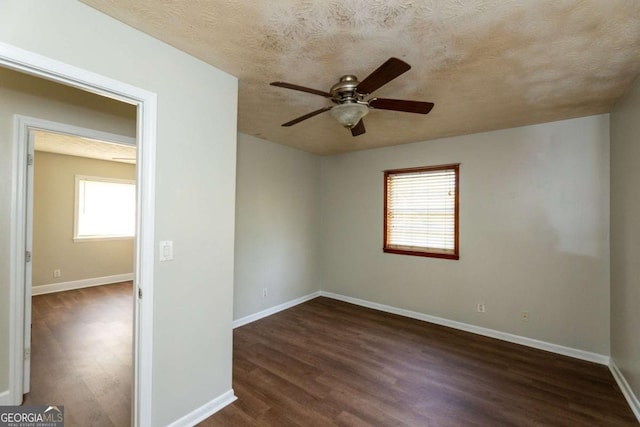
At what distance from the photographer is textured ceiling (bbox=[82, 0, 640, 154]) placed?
4.52ft

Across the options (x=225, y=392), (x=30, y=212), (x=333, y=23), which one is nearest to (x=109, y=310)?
(x=30, y=212)

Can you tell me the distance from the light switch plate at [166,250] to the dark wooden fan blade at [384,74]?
1.58m

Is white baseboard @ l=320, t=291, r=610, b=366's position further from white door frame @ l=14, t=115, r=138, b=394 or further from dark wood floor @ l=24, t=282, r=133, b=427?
white door frame @ l=14, t=115, r=138, b=394

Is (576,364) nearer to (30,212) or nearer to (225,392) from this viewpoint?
(225,392)

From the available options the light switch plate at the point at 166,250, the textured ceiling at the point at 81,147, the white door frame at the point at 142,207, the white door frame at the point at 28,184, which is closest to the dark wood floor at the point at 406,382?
the white door frame at the point at 142,207

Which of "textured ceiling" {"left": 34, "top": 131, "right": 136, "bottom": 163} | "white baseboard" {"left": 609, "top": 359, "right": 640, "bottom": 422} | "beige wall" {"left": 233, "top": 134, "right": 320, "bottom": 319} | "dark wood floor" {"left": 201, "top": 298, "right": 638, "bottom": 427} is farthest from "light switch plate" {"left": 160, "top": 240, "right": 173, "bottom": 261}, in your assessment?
"white baseboard" {"left": 609, "top": 359, "right": 640, "bottom": 422}

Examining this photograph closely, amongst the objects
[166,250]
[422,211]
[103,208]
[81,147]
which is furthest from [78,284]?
[422,211]

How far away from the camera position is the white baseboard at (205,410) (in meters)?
1.81

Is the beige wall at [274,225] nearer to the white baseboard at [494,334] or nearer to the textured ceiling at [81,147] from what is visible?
the white baseboard at [494,334]

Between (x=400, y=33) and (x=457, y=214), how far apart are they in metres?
2.64

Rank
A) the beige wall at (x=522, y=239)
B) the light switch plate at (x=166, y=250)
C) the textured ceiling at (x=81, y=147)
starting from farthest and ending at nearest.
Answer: the textured ceiling at (x=81, y=147)
the beige wall at (x=522, y=239)
the light switch plate at (x=166, y=250)

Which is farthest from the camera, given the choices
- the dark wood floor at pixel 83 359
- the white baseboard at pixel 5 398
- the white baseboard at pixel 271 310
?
the white baseboard at pixel 271 310

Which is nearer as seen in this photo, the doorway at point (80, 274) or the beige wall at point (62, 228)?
the doorway at point (80, 274)

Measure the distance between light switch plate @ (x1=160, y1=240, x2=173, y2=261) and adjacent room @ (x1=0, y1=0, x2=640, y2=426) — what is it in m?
0.03
